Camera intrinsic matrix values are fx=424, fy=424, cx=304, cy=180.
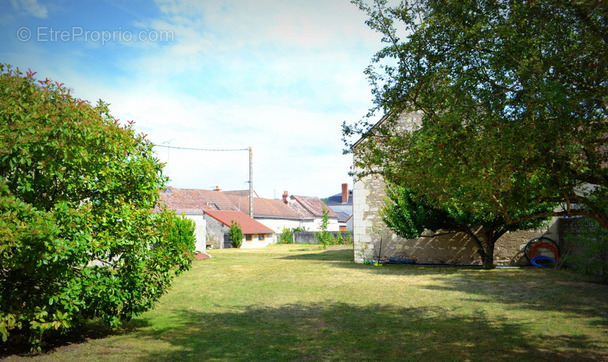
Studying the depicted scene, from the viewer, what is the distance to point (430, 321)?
7.63 m

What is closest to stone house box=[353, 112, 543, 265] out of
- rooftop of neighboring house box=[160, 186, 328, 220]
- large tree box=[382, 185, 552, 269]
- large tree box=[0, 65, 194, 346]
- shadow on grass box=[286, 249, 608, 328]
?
large tree box=[382, 185, 552, 269]

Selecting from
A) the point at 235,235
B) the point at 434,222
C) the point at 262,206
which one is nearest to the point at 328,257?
the point at 434,222

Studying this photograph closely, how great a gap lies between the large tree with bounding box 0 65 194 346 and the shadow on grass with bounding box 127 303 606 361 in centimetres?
117

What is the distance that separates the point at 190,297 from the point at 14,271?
Result: 5174mm

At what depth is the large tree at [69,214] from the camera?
16.7 feet

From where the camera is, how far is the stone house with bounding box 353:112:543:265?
1706 cm

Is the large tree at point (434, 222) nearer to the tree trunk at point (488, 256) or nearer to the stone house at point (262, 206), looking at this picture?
the tree trunk at point (488, 256)

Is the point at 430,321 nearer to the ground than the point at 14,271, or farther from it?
nearer to the ground

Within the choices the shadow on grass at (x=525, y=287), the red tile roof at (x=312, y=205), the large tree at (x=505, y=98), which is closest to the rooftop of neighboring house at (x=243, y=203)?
the red tile roof at (x=312, y=205)

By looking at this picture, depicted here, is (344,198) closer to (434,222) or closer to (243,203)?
(243,203)

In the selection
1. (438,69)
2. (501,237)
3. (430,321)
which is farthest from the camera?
(501,237)

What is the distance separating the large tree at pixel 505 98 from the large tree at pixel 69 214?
401cm

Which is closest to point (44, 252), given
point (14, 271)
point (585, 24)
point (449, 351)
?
point (14, 271)

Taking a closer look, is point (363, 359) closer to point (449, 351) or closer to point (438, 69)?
point (449, 351)
